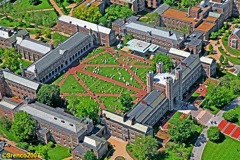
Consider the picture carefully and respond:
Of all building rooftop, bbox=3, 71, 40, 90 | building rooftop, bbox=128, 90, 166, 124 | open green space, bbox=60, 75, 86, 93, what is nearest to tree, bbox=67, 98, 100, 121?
building rooftop, bbox=128, 90, 166, 124

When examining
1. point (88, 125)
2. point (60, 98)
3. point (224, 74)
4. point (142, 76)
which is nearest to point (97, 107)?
point (88, 125)

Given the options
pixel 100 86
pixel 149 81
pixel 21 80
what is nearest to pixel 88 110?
pixel 149 81

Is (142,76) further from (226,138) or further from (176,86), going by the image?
(226,138)

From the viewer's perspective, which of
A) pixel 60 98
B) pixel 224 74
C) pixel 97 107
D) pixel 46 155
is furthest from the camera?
pixel 224 74

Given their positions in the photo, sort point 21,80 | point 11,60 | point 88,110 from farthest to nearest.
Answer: point 11,60
point 21,80
point 88,110

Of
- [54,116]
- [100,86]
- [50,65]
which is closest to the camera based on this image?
[54,116]

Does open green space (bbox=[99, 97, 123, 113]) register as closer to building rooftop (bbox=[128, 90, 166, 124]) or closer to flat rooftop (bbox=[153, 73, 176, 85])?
building rooftop (bbox=[128, 90, 166, 124])

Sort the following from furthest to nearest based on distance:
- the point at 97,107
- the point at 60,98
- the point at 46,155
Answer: the point at 60,98
the point at 97,107
the point at 46,155

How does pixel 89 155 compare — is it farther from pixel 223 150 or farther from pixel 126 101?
pixel 223 150
